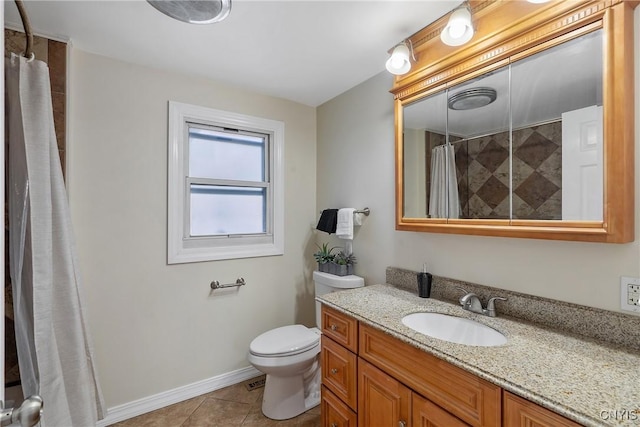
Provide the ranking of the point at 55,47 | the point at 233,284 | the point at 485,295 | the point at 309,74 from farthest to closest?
the point at 233,284, the point at 309,74, the point at 55,47, the point at 485,295

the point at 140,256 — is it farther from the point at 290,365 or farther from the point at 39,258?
the point at 290,365

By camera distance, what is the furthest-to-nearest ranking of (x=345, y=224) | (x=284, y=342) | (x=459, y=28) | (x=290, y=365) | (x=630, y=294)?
1. (x=345, y=224)
2. (x=284, y=342)
3. (x=290, y=365)
4. (x=459, y=28)
5. (x=630, y=294)

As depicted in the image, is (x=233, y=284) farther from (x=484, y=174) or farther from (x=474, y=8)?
(x=474, y=8)

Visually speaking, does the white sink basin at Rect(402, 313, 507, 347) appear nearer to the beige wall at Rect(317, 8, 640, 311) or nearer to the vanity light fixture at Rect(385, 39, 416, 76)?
the beige wall at Rect(317, 8, 640, 311)

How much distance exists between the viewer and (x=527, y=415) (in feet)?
2.69

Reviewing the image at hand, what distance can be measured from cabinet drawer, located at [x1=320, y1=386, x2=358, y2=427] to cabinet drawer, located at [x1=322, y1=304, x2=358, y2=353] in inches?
11.7

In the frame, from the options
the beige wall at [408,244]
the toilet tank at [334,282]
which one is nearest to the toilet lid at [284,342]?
the toilet tank at [334,282]

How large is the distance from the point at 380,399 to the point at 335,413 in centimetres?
39

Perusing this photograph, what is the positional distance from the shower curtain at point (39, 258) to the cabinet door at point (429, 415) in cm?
153

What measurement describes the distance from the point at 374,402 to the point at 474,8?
181cm

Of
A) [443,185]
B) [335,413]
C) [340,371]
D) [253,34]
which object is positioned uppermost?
[253,34]

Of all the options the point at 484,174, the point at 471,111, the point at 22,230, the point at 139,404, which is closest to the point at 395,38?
the point at 471,111

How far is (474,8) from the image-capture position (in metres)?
1.38

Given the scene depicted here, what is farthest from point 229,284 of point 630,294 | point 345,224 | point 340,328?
point 630,294
